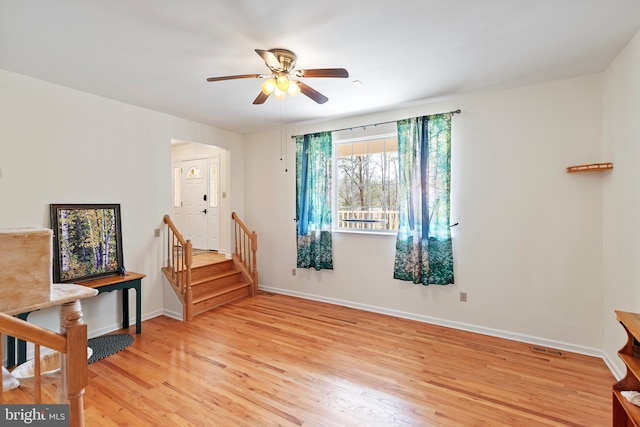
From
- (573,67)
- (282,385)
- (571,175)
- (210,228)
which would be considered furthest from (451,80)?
(210,228)

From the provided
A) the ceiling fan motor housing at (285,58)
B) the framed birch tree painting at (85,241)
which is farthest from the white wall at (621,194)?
the framed birch tree painting at (85,241)

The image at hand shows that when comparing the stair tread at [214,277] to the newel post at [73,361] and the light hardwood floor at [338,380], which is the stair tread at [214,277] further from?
the newel post at [73,361]

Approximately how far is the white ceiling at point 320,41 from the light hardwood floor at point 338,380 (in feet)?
8.93

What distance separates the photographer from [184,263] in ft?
13.6

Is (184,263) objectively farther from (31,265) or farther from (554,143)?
(554,143)

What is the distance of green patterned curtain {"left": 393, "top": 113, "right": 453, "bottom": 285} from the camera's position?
3545 millimetres

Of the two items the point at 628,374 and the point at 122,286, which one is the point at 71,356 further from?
the point at 628,374

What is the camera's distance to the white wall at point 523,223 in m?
2.93

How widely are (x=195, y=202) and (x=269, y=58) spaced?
4620 mm

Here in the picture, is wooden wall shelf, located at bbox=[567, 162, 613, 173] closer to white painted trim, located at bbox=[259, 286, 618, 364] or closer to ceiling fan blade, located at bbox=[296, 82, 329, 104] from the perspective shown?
white painted trim, located at bbox=[259, 286, 618, 364]

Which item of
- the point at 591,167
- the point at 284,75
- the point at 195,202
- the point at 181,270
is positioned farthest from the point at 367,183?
the point at 195,202

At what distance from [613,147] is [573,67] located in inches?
31.9

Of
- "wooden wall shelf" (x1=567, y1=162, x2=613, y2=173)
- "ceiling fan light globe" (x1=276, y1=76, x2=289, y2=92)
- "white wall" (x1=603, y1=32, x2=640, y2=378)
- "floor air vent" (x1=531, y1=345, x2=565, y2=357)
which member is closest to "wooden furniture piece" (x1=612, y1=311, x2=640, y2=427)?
"white wall" (x1=603, y1=32, x2=640, y2=378)

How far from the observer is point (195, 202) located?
6.09m
